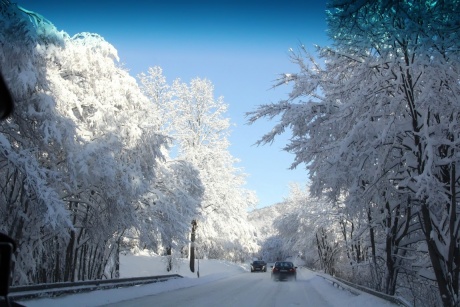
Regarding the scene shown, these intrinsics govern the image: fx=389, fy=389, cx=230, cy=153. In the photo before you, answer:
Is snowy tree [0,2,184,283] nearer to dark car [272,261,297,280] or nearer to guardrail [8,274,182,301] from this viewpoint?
guardrail [8,274,182,301]

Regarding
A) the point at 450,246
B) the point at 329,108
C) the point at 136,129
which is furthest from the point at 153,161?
the point at 450,246

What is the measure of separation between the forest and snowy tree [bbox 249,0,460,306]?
0.13ft

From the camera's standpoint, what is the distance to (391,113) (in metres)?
9.54

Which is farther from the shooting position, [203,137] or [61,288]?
[203,137]

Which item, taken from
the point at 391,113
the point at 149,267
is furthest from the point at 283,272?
the point at 391,113

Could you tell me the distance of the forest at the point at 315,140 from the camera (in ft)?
25.8

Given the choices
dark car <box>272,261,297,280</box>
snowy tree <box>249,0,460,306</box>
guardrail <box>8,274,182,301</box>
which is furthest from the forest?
dark car <box>272,261,297,280</box>

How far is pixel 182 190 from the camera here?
21.9 metres

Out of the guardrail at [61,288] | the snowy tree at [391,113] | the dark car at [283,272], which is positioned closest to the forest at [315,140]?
the snowy tree at [391,113]

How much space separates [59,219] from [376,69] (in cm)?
919

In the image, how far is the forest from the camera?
7.87 m

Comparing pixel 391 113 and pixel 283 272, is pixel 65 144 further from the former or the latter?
pixel 283 272

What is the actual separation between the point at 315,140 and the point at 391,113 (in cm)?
218

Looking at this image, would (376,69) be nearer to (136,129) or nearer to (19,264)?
(136,129)
